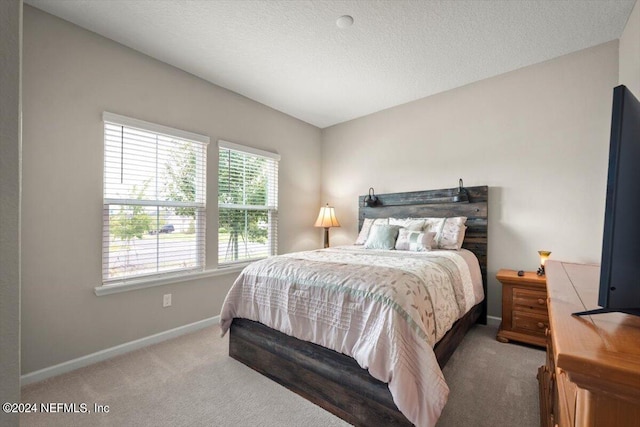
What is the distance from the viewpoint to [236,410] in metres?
1.66

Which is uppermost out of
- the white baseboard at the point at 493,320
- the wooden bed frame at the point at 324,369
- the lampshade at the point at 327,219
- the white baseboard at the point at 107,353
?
the lampshade at the point at 327,219

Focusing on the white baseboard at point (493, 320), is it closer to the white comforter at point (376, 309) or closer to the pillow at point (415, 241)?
the white comforter at point (376, 309)

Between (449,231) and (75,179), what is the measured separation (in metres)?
3.50

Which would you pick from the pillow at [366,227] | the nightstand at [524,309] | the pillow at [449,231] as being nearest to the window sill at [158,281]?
the pillow at [366,227]

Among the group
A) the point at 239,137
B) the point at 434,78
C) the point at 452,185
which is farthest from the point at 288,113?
the point at 452,185

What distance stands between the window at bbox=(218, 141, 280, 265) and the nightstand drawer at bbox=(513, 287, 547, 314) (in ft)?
9.17

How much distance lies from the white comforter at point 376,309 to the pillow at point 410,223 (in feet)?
2.57

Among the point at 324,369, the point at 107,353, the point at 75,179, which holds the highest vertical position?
the point at 75,179

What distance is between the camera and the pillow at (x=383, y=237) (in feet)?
9.89

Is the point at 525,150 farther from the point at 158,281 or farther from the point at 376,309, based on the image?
the point at 158,281

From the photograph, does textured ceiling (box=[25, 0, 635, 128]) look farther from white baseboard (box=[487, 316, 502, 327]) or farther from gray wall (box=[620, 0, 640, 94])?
white baseboard (box=[487, 316, 502, 327])

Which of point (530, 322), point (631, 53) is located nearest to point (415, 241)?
point (530, 322)

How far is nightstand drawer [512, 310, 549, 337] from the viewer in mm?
2389

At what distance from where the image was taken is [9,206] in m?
0.66
